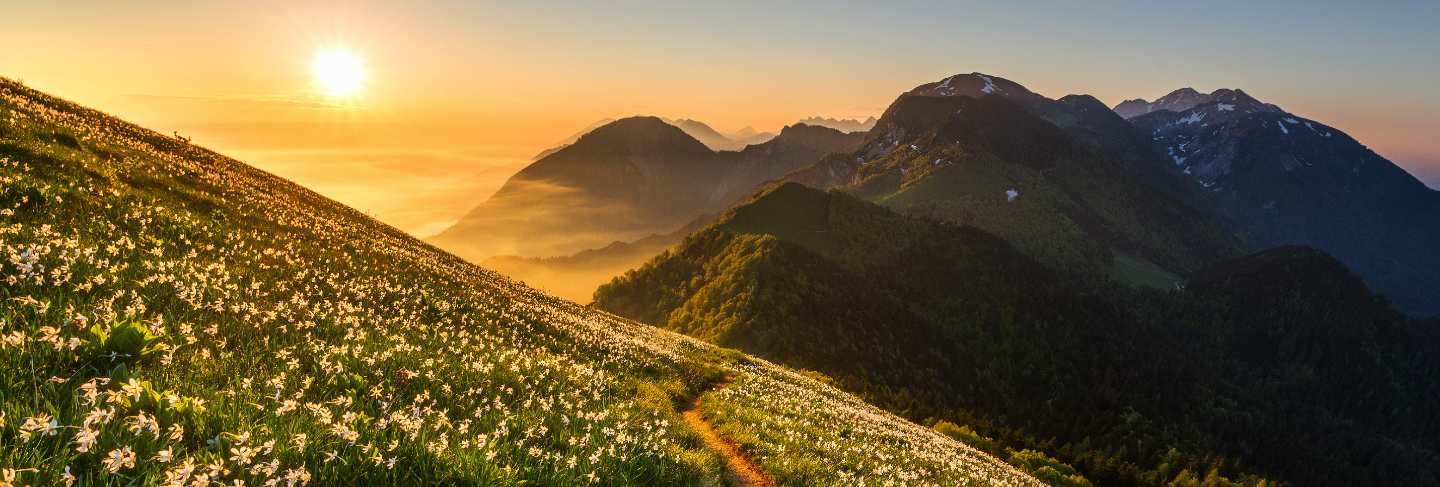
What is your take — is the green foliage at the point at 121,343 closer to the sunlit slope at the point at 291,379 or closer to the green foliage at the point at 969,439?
the sunlit slope at the point at 291,379

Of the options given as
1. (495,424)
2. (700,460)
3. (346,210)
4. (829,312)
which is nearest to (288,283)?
(495,424)

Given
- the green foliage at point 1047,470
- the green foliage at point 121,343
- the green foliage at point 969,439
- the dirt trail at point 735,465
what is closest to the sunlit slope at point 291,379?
the green foliage at point 121,343

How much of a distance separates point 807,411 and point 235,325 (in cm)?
1478

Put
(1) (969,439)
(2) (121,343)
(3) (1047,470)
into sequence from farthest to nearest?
1. (1) (969,439)
2. (3) (1047,470)
3. (2) (121,343)

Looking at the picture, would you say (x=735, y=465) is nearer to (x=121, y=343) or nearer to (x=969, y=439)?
(x=121, y=343)

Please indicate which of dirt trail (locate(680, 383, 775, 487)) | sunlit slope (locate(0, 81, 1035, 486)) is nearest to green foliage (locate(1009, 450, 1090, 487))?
sunlit slope (locate(0, 81, 1035, 486))

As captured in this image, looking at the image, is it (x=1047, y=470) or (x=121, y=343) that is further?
(x=1047, y=470)

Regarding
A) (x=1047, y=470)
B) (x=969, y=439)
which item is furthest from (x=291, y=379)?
(x=969, y=439)

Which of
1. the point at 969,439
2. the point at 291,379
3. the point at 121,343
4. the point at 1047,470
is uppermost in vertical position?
the point at 121,343

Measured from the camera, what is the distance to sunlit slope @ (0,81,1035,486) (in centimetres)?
473

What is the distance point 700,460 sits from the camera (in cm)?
978

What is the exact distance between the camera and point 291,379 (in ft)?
23.6

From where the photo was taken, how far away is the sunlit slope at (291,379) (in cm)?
473

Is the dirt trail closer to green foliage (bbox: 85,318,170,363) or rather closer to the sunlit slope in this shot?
the sunlit slope
